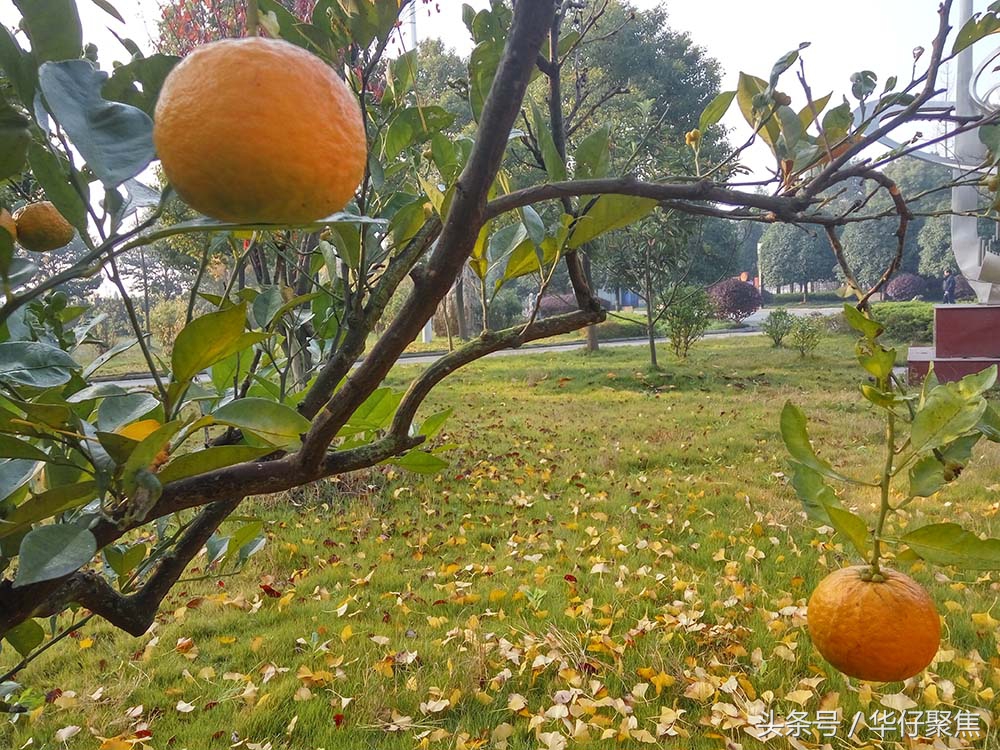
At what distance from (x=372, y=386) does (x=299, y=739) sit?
1.45 metres

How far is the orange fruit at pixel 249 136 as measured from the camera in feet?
0.94

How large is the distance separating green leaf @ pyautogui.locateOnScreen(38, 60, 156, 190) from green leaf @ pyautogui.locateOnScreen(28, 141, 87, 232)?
44 millimetres

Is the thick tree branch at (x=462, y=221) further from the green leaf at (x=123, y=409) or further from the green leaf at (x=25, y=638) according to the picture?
the green leaf at (x=25, y=638)

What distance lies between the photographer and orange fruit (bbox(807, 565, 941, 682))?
1.90 feet

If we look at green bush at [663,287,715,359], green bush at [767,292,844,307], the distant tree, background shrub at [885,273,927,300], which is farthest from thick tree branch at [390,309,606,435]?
the distant tree

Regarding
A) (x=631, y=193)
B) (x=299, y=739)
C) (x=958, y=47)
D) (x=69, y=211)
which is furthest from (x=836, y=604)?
(x=299, y=739)

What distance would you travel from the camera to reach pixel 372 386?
18.5 inches

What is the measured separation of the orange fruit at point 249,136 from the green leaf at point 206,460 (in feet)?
0.53

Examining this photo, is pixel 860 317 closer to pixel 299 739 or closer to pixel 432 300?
pixel 432 300

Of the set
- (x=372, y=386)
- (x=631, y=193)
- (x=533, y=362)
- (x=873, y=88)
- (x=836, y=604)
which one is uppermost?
(x=873, y=88)

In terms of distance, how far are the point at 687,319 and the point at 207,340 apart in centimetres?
861

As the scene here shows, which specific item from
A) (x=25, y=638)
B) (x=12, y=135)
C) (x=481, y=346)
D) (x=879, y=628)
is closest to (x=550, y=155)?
(x=481, y=346)

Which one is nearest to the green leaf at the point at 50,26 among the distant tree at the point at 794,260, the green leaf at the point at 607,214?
the green leaf at the point at 607,214

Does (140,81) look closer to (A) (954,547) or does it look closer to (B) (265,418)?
(B) (265,418)
